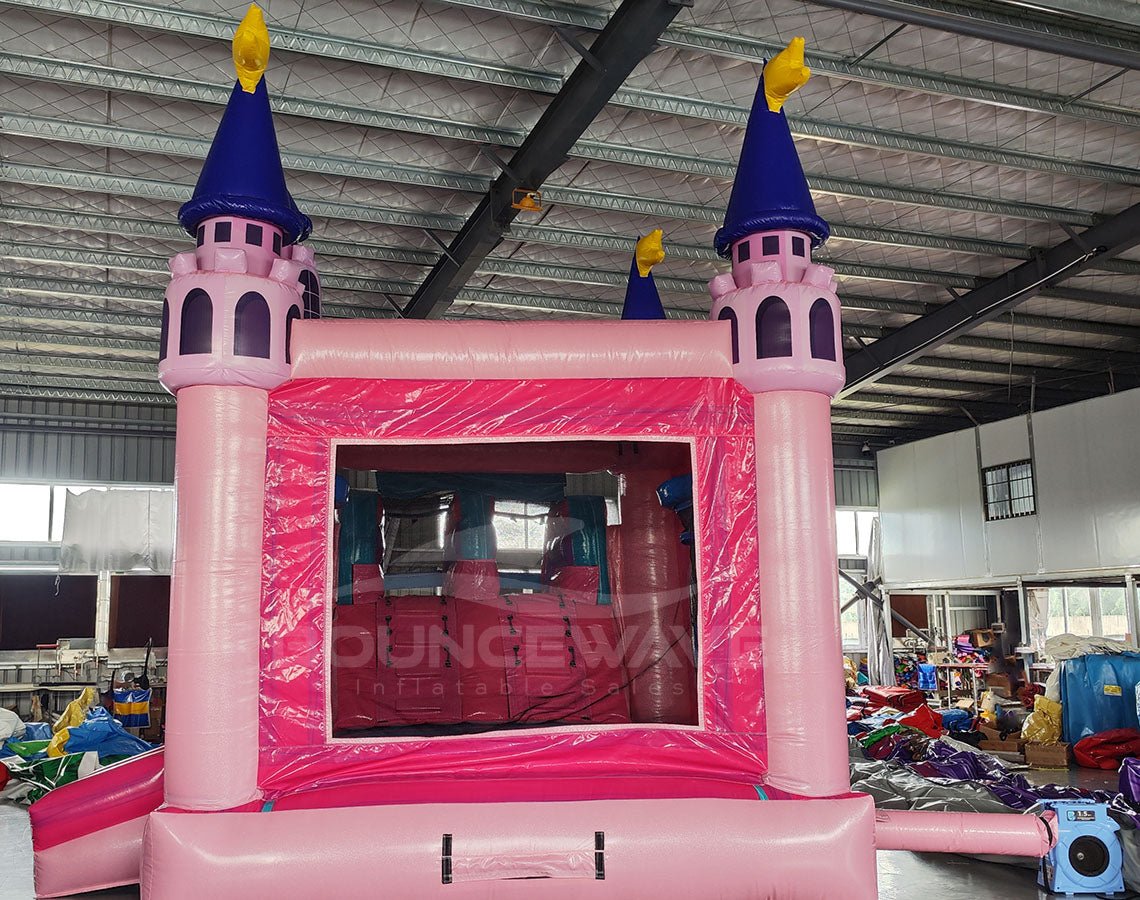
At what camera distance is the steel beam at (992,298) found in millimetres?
7461

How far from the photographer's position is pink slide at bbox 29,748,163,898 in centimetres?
434

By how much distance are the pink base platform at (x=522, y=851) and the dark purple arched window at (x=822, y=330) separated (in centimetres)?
174

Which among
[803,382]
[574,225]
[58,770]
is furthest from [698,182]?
[58,770]

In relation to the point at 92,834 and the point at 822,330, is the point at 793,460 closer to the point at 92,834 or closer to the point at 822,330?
the point at 822,330

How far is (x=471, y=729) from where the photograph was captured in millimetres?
4664

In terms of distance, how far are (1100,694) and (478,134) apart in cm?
733

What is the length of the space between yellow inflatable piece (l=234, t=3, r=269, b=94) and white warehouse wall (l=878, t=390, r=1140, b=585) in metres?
9.42

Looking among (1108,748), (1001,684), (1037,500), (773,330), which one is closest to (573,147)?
(773,330)

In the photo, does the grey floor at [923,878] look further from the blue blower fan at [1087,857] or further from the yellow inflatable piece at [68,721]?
the yellow inflatable piece at [68,721]

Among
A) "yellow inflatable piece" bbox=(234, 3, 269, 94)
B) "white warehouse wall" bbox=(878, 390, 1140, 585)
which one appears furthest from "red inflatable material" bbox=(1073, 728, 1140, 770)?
"yellow inflatable piece" bbox=(234, 3, 269, 94)

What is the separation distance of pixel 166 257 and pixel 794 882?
21.8 feet

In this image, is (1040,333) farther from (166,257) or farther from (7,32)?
(7,32)

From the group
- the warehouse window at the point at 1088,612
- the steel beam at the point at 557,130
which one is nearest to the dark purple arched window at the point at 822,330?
the steel beam at the point at 557,130

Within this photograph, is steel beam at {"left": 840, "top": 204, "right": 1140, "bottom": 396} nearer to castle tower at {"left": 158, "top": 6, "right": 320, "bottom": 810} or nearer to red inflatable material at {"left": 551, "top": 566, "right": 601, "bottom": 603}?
red inflatable material at {"left": 551, "top": 566, "right": 601, "bottom": 603}
